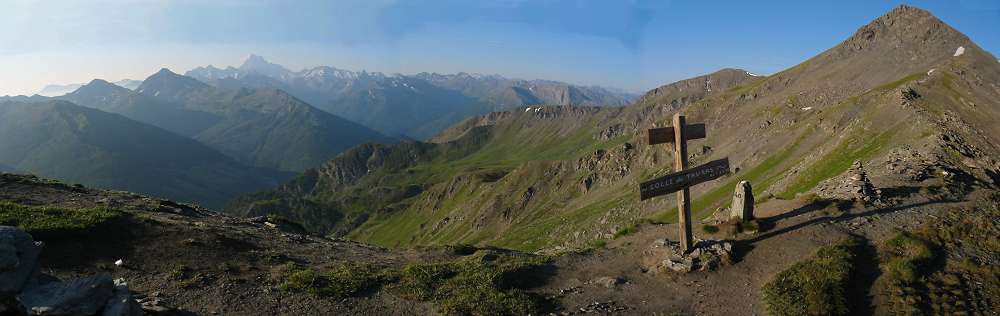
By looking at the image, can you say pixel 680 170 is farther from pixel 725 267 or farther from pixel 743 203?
pixel 743 203

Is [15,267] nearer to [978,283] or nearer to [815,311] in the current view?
[815,311]

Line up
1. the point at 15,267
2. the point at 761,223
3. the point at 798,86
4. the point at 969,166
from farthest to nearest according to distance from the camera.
Result: the point at 798,86 → the point at 969,166 → the point at 761,223 → the point at 15,267

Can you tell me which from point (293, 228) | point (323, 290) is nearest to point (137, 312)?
point (323, 290)

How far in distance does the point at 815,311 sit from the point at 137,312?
2119 cm

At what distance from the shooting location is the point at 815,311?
1708 cm

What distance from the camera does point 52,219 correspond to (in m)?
24.4

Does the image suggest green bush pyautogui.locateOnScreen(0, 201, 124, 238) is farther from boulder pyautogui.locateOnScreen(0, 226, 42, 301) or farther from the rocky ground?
boulder pyautogui.locateOnScreen(0, 226, 42, 301)

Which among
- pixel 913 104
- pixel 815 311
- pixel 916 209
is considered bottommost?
pixel 815 311

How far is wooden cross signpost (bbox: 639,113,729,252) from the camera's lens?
70.7ft

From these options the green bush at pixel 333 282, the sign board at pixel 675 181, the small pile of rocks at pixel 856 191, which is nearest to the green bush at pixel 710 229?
the sign board at pixel 675 181

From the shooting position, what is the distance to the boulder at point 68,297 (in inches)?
472

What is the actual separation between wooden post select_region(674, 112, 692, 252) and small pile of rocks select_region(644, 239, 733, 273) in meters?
0.52

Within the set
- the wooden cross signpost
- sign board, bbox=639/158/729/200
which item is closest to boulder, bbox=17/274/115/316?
sign board, bbox=639/158/729/200

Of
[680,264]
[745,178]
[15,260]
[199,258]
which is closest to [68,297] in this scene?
[15,260]
